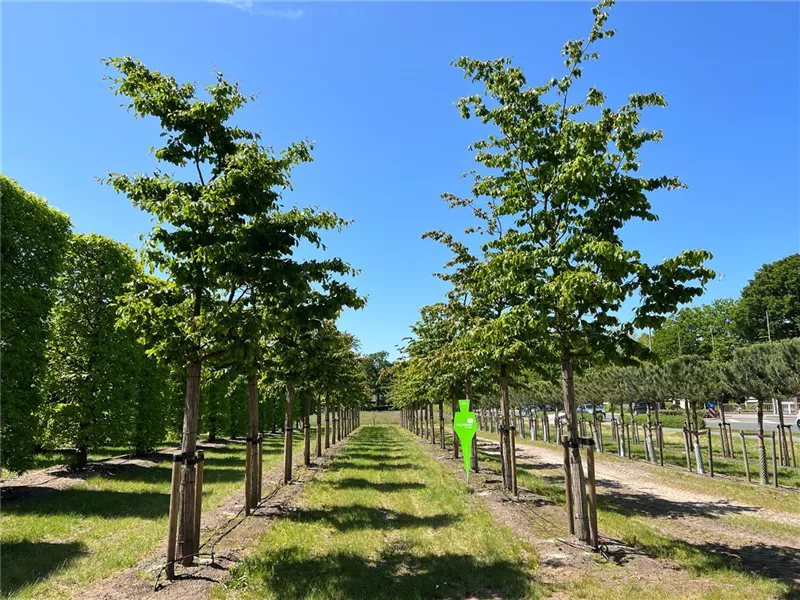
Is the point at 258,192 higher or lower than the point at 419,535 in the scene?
higher

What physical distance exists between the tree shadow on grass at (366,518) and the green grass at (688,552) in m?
2.96

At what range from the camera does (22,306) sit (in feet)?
40.3

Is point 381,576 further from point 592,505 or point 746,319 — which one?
point 746,319

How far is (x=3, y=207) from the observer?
12.3 m

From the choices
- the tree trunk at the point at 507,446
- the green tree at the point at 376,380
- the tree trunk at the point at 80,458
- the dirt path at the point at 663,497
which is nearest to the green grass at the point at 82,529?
the tree trunk at the point at 80,458

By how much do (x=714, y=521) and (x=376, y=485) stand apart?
7891 mm

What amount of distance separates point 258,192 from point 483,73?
440 cm

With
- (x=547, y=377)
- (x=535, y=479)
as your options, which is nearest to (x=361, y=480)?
(x=535, y=479)

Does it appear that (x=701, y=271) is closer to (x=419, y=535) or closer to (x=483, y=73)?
(x=483, y=73)

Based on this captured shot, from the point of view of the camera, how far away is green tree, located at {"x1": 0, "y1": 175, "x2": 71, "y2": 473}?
1175 cm

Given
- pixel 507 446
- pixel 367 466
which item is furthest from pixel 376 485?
pixel 367 466

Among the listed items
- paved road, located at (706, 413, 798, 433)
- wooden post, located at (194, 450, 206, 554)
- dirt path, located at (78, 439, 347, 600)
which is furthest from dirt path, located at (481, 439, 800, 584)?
paved road, located at (706, 413, 798, 433)

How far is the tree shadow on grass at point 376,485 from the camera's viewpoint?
13.3 m

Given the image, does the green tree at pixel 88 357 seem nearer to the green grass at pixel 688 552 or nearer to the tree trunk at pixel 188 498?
the tree trunk at pixel 188 498
